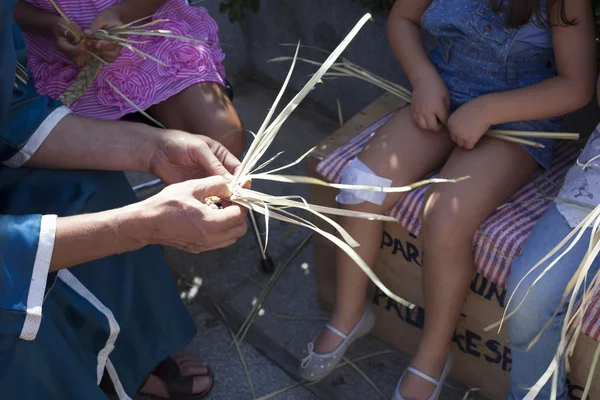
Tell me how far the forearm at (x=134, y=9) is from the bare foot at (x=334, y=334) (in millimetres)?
1086

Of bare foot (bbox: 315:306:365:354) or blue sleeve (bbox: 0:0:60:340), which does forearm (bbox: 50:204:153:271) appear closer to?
blue sleeve (bbox: 0:0:60:340)

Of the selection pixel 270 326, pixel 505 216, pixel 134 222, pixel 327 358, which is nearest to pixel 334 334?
pixel 327 358

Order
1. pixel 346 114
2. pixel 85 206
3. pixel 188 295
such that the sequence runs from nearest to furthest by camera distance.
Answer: pixel 85 206, pixel 188 295, pixel 346 114

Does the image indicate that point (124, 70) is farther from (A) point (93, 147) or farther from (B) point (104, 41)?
(A) point (93, 147)

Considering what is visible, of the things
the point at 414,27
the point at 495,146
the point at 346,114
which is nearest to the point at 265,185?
the point at 346,114

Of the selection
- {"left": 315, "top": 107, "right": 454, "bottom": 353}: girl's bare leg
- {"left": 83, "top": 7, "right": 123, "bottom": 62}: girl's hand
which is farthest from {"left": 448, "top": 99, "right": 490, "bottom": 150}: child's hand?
{"left": 83, "top": 7, "right": 123, "bottom": 62}: girl's hand

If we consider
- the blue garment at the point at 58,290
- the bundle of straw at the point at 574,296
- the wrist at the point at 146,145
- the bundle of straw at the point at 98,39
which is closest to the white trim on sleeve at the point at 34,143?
the blue garment at the point at 58,290

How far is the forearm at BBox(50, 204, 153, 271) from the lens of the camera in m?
1.45

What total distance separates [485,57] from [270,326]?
1.10 metres

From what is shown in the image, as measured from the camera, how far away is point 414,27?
212cm

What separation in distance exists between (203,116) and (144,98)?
183 millimetres

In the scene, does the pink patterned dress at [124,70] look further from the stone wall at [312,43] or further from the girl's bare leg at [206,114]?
the stone wall at [312,43]

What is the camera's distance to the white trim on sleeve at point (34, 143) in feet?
5.60

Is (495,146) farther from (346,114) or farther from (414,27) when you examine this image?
(346,114)
